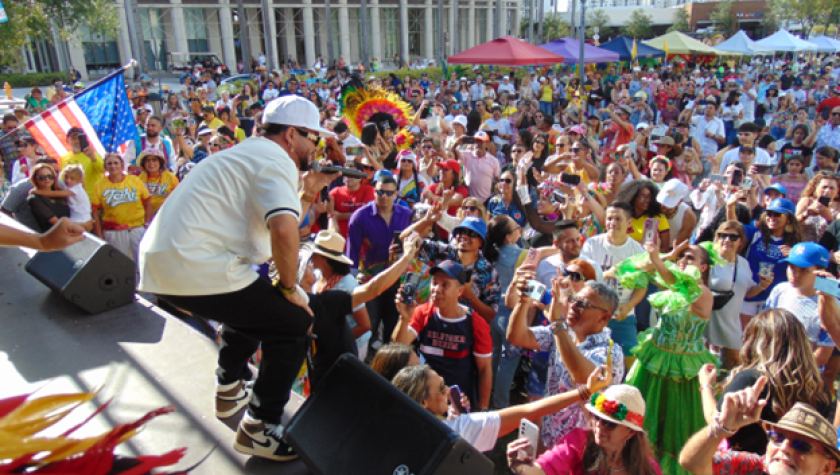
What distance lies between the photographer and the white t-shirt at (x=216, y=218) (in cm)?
237

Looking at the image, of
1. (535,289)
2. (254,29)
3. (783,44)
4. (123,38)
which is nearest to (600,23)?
(254,29)

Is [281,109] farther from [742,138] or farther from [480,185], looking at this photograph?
[742,138]

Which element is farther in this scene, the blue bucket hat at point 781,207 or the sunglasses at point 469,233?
the blue bucket hat at point 781,207

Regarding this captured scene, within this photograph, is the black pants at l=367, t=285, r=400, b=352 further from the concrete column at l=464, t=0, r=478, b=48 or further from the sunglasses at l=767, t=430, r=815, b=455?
the concrete column at l=464, t=0, r=478, b=48

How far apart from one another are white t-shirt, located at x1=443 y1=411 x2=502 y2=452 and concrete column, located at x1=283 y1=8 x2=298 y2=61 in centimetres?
5192

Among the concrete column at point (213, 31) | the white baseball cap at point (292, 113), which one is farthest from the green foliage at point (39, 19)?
the concrete column at point (213, 31)

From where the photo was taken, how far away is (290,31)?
5162cm

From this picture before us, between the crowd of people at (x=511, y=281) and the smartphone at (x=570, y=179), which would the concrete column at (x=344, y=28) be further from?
the smartphone at (x=570, y=179)

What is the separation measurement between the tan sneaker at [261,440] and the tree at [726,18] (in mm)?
73714

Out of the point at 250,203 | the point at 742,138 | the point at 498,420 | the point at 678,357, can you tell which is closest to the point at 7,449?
the point at 250,203

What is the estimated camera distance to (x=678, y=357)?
3.78m

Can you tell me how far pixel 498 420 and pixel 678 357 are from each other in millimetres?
1653

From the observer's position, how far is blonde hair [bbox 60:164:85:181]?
20.8ft

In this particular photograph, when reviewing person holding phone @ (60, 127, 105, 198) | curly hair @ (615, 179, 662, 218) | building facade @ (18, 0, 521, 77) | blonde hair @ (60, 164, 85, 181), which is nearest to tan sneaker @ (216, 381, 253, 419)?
curly hair @ (615, 179, 662, 218)
